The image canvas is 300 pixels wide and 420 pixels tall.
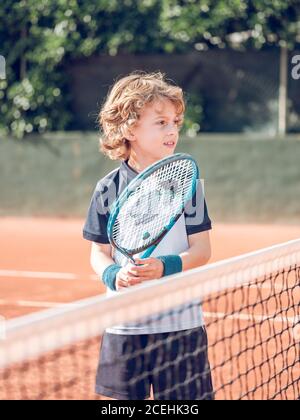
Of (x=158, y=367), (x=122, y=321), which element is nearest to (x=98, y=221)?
(x=158, y=367)

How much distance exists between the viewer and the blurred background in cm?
1098

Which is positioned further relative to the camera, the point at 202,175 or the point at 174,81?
the point at 202,175

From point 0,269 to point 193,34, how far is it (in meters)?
5.42

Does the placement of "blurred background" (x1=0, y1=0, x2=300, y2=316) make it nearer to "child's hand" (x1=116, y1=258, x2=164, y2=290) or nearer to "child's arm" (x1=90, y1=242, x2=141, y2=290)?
"child's arm" (x1=90, y1=242, x2=141, y2=290)

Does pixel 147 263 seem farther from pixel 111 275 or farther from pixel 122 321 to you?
pixel 122 321

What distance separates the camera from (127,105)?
2848 mm

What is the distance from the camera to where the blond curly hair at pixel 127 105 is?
2.84 m

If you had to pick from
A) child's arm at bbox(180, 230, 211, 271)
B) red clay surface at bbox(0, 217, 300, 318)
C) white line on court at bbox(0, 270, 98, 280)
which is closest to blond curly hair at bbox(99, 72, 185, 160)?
child's arm at bbox(180, 230, 211, 271)

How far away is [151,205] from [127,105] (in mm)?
351

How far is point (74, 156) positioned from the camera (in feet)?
38.8

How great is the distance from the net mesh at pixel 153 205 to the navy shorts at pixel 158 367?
0.31 metres

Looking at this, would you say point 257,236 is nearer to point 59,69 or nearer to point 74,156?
point 74,156

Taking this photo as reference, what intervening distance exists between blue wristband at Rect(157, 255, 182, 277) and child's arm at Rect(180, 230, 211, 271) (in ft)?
0.09
